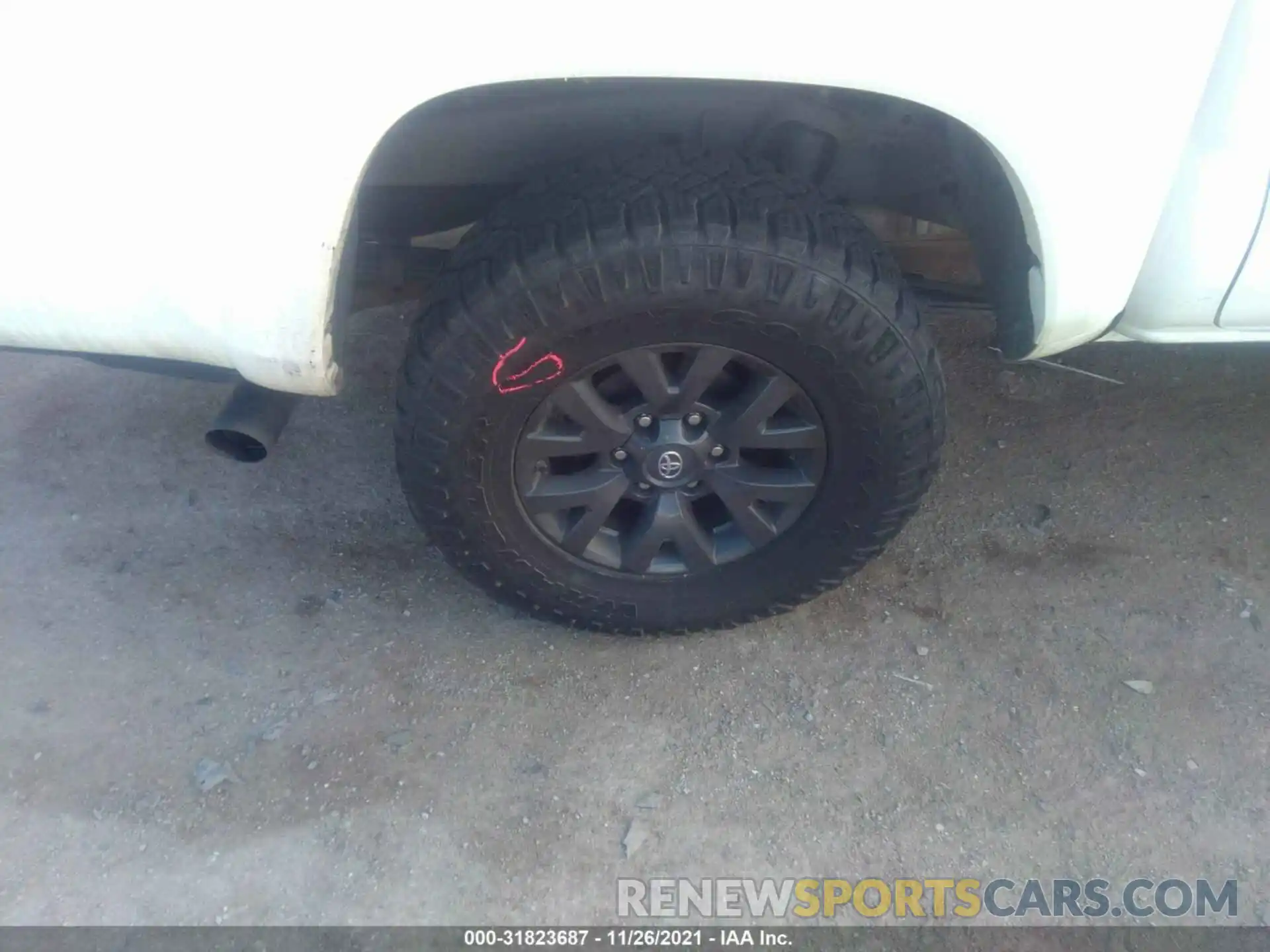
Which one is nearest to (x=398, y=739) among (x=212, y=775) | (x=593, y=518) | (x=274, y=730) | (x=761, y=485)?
(x=274, y=730)

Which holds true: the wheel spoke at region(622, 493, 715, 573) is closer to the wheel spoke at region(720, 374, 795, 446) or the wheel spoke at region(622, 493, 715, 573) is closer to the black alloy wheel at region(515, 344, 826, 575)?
the black alloy wheel at region(515, 344, 826, 575)

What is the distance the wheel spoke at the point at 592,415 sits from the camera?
1.99m

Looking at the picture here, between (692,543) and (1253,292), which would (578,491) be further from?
(1253,292)

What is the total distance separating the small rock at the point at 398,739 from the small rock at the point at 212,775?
33 cm

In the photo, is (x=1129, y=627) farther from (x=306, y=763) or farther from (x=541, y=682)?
(x=306, y=763)

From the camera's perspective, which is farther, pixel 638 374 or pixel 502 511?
pixel 502 511

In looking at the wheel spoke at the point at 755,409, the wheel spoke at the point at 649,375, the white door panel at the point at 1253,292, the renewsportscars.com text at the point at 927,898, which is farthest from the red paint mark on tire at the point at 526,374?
the white door panel at the point at 1253,292

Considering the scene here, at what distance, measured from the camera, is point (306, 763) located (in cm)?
212

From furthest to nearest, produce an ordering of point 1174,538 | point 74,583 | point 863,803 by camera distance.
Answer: point 1174,538
point 74,583
point 863,803

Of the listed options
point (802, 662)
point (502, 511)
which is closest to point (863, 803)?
point (802, 662)

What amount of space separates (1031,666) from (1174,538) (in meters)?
0.71

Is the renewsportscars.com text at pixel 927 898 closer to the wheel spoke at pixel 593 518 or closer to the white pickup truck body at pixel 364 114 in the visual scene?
the wheel spoke at pixel 593 518

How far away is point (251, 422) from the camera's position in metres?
2.14

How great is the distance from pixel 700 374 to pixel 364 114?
812 mm
